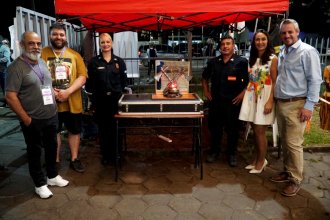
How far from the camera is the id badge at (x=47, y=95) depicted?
11.5ft

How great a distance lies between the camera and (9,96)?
3.29m

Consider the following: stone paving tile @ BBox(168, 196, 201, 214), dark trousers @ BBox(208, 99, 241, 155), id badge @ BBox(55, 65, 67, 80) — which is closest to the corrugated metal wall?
id badge @ BBox(55, 65, 67, 80)

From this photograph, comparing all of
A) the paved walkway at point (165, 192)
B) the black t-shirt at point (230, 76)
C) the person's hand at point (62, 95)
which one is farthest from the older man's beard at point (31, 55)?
the black t-shirt at point (230, 76)

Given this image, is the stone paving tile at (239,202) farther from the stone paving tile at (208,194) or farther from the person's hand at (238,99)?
the person's hand at (238,99)

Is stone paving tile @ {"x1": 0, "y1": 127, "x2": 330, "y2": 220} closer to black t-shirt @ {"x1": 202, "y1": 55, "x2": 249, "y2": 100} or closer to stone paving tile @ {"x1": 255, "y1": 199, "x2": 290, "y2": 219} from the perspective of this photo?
stone paving tile @ {"x1": 255, "y1": 199, "x2": 290, "y2": 219}

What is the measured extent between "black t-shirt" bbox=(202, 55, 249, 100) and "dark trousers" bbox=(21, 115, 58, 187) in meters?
2.28

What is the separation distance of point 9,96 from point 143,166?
217 centimetres

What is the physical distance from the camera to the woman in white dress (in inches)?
154

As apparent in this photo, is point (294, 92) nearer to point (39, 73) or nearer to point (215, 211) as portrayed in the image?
point (215, 211)

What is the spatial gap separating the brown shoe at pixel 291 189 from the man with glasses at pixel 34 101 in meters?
2.85

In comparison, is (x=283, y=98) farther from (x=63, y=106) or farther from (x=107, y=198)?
(x=63, y=106)

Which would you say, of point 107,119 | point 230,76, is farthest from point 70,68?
point 230,76

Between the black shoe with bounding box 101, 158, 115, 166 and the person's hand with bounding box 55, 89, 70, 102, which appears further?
the black shoe with bounding box 101, 158, 115, 166

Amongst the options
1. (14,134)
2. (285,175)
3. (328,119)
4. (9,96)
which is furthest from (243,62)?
(14,134)
